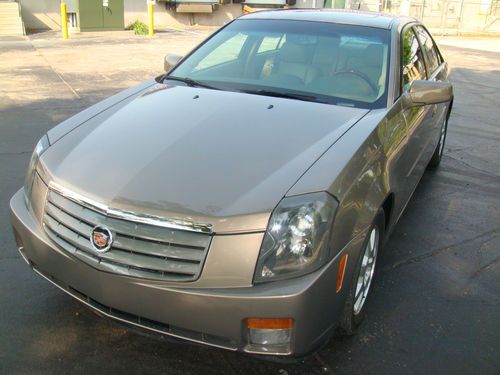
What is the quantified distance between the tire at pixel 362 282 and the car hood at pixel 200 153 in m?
0.56

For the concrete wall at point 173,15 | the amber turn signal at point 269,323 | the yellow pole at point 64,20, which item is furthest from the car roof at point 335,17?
the concrete wall at point 173,15

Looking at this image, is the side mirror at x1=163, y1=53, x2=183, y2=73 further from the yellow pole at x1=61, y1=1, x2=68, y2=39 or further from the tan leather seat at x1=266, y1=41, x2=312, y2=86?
the yellow pole at x1=61, y1=1, x2=68, y2=39

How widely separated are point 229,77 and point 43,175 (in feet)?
5.26

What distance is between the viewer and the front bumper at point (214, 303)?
86.1 inches

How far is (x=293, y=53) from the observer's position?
3875 millimetres

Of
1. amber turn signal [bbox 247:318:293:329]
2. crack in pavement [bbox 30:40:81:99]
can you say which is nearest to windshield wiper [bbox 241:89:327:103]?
amber turn signal [bbox 247:318:293:329]

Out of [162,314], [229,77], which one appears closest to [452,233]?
[229,77]

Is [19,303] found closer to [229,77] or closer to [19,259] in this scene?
[19,259]

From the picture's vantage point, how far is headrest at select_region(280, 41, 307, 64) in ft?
12.5

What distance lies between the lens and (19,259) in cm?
359

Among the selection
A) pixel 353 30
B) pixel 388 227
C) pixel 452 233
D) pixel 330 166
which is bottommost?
pixel 452 233

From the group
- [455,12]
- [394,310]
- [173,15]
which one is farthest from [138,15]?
[394,310]

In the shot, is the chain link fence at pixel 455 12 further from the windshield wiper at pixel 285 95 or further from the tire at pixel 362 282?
the tire at pixel 362 282

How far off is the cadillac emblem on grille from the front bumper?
0.11 m
